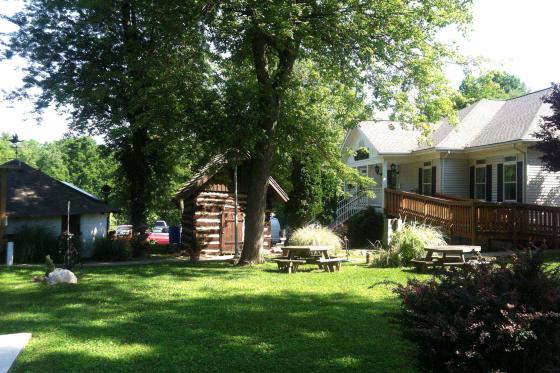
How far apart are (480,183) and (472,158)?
1.30m

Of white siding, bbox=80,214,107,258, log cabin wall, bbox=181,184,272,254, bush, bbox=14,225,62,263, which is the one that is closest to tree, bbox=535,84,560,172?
log cabin wall, bbox=181,184,272,254

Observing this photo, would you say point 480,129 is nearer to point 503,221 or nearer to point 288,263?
point 503,221

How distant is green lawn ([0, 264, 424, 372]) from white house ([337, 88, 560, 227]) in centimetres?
969

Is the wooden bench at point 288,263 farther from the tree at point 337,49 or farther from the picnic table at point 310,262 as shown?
the tree at point 337,49

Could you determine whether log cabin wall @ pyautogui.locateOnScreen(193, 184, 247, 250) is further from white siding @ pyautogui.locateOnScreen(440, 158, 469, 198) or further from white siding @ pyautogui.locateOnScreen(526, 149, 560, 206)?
white siding @ pyautogui.locateOnScreen(526, 149, 560, 206)

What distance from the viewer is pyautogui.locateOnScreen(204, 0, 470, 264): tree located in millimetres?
15711

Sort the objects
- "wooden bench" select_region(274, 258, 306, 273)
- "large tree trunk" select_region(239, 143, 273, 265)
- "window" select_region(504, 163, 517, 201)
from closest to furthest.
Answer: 1. "wooden bench" select_region(274, 258, 306, 273)
2. "large tree trunk" select_region(239, 143, 273, 265)
3. "window" select_region(504, 163, 517, 201)

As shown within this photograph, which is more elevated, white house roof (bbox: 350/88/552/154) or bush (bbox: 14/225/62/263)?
white house roof (bbox: 350/88/552/154)

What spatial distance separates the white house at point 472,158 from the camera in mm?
20656

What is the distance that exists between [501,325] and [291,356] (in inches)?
108

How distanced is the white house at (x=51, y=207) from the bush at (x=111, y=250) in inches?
27.6

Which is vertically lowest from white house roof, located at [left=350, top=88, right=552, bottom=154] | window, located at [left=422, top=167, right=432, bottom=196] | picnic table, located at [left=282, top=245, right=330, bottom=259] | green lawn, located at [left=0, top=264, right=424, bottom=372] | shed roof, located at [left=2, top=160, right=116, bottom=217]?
green lawn, located at [left=0, top=264, right=424, bottom=372]

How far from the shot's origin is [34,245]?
67.1 ft

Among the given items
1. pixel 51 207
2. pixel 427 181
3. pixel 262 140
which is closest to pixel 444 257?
pixel 262 140
